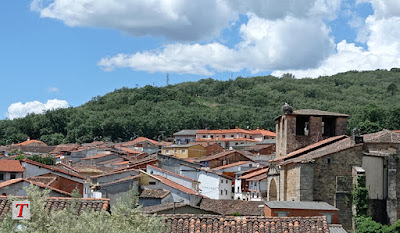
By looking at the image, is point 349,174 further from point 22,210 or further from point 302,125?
point 22,210

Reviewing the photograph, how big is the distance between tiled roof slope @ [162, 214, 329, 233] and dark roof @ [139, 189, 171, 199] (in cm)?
2016

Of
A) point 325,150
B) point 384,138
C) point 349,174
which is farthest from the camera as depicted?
point 325,150

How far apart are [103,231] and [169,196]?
93.3 feet

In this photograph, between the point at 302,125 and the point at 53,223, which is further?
the point at 302,125

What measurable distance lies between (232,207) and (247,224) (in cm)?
2420

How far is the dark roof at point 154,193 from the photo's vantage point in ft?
127

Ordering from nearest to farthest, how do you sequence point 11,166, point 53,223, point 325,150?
point 53,223, point 325,150, point 11,166

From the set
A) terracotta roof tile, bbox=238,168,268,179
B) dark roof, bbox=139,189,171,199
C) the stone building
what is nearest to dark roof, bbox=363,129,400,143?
the stone building

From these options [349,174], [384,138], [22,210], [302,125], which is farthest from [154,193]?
[22,210]

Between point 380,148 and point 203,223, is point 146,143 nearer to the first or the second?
point 380,148

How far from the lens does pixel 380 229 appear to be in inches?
1387

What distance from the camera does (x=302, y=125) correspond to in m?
45.7

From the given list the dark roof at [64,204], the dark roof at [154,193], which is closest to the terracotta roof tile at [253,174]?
the dark roof at [154,193]

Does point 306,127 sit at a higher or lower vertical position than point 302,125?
lower
